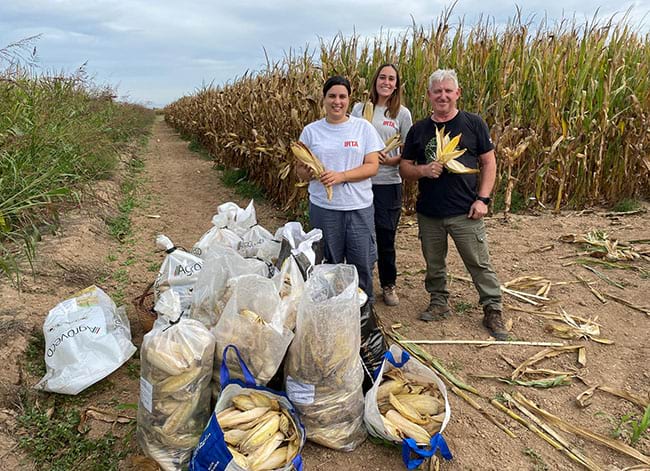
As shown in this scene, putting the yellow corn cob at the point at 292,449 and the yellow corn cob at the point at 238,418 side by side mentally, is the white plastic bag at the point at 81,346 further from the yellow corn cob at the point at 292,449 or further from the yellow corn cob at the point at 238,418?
the yellow corn cob at the point at 292,449

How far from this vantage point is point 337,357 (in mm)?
2168

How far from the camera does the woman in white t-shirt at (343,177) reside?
2.97 m

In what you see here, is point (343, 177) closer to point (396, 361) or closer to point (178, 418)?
point (396, 361)

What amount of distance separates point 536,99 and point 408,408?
4.84 metres

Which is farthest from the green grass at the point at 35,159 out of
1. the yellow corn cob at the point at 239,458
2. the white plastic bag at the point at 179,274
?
the yellow corn cob at the point at 239,458

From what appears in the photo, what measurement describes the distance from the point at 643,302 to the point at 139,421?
3.95 meters

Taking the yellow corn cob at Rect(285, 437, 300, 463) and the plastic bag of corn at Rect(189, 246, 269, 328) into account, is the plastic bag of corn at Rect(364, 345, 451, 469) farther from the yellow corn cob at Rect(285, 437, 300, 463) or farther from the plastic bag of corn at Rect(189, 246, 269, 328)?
the plastic bag of corn at Rect(189, 246, 269, 328)

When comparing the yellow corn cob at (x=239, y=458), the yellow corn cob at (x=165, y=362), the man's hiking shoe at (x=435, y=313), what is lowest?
the man's hiking shoe at (x=435, y=313)

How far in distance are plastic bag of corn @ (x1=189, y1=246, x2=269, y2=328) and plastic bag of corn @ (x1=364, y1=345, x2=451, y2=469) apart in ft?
2.99

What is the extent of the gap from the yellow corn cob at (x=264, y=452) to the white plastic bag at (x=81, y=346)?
1154mm

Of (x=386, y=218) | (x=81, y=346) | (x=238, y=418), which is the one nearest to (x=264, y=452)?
(x=238, y=418)

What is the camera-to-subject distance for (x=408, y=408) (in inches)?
91.8

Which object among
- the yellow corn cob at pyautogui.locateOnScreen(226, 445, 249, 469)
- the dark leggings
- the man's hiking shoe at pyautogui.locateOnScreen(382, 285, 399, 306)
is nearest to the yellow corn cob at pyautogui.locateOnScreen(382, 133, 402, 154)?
the dark leggings

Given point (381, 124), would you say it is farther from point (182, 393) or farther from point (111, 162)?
point (111, 162)
